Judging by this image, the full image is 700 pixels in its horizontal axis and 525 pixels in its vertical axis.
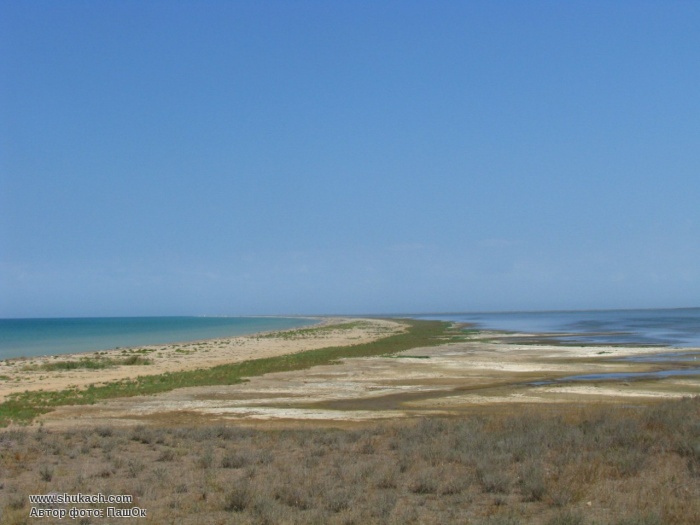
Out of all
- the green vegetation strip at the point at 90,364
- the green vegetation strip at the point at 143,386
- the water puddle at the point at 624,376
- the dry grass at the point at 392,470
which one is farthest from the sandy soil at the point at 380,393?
the green vegetation strip at the point at 90,364

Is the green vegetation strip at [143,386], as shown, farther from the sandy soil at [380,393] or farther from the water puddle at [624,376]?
the water puddle at [624,376]

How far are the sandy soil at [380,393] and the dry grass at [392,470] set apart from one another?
4.20 meters

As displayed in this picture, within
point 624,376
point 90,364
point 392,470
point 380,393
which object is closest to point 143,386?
point 380,393

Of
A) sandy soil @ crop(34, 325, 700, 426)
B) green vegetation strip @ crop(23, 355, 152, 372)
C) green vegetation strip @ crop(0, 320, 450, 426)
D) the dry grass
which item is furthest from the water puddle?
green vegetation strip @ crop(23, 355, 152, 372)

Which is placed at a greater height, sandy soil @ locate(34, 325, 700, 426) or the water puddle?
sandy soil @ locate(34, 325, 700, 426)


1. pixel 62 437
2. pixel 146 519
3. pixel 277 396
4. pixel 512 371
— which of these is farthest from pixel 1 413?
pixel 512 371

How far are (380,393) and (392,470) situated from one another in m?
15.3

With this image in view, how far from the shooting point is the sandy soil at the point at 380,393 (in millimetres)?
22344

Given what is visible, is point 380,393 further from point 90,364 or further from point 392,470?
point 90,364

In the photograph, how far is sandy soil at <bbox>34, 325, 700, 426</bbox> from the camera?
2234cm

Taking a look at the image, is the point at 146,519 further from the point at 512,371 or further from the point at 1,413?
the point at 512,371

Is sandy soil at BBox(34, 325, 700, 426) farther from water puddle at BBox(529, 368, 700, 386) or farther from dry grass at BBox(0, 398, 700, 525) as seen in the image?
dry grass at BBox(0, 398, 700, 525)

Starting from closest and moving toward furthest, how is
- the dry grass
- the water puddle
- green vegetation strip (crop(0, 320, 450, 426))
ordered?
the dry grass < green vegetation strip (crop(0, 320, 450, 426)) < the water puddle

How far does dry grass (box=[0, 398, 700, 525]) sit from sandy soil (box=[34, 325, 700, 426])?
420 centimetres
